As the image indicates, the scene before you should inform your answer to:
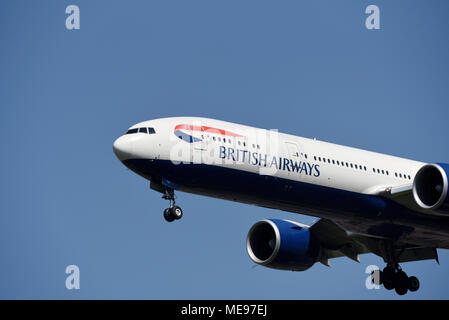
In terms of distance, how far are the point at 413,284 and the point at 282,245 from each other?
6.35 m

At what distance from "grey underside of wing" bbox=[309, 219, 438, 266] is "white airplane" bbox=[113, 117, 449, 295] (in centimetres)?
8

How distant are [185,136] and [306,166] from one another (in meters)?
5.39

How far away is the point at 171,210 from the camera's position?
121ft

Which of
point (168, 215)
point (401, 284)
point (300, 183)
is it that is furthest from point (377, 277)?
point (168, 215)

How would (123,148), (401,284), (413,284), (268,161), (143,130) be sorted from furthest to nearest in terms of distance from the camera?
(413,284) < (401,284) < (268,161) < (143,130) < (123,148)

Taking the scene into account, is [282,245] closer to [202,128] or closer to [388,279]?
[388,279]

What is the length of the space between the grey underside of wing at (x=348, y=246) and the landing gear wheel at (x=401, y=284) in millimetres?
1148

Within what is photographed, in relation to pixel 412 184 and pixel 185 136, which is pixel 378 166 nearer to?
pixel 412 184

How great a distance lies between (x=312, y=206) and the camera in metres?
39.2

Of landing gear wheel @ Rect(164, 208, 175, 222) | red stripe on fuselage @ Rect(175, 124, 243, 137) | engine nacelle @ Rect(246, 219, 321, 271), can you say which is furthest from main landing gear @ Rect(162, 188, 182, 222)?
engine nacelle @ Rect(246, 219, 321, 271)
